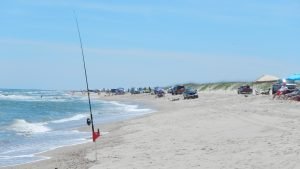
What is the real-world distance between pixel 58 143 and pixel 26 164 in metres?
5.65

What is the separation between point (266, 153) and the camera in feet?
37.2

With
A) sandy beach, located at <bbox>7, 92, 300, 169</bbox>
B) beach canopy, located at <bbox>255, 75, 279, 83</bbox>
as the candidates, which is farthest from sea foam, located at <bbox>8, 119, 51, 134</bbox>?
beach canopy, located at <bbox>255, 75, 279, 83</bbox>

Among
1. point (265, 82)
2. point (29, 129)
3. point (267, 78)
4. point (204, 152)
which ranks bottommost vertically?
point (29, 129)

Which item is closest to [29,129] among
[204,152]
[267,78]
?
[204,152]

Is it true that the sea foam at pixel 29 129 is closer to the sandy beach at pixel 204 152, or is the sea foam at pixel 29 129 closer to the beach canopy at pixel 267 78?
the sandy beach at pixel 204 152

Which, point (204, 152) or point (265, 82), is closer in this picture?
point (204, 152)

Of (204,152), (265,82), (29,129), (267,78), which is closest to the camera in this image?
(204,152)

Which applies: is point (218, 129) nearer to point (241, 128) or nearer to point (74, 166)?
point (241, 128)

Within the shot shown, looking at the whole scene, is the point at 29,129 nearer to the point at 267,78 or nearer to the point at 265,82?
the point at 267,78

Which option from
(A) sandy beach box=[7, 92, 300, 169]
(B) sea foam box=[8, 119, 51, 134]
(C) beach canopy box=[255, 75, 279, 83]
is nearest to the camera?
(A) sandy beach box=[7, 92, 300, 169]

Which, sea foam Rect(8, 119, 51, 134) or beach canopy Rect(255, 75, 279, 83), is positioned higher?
beach canopy Rect(255, 75, 279, 83)

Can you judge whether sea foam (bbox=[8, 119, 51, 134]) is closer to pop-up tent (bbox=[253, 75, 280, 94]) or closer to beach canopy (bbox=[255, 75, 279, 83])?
pop-up tent (bbox=[253, 75, 280, 94])

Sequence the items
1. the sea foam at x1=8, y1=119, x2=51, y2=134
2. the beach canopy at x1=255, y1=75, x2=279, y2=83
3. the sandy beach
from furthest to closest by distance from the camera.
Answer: the beach canopy at x1=255, y1=75, x2=279, y2=83
the sea foam at x1=8, y1=119, x2=51, y2=134
the sandy beach

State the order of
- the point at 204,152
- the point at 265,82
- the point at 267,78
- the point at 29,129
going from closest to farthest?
the point at 204,152, the point at 29,129, the point at 267,78, the point at 265,82
